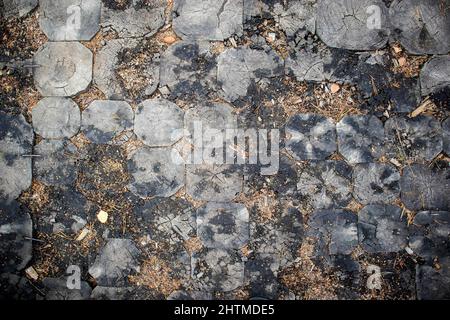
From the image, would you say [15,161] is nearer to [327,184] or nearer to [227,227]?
[227,227]

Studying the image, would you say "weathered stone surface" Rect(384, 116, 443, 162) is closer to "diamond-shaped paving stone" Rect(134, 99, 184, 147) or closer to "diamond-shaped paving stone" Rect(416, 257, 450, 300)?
"diamond-shaped paving stone" Rect(416, 257, 450, 300)

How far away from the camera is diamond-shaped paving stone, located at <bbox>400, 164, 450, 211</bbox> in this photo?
9.09 ft

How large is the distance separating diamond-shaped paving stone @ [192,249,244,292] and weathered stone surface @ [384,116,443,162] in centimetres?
151

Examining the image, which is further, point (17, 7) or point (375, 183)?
point (17, 7)

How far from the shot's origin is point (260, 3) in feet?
9.32

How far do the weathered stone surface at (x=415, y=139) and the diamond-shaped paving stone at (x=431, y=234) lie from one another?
18.1 inches

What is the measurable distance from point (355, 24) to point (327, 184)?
1307mm

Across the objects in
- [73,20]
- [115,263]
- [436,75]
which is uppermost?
A: [73,20]

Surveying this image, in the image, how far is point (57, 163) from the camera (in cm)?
285

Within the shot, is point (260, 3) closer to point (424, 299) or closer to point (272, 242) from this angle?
point (272, 242)

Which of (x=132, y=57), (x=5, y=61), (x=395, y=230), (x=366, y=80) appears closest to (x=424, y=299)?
(x=395, y=230)

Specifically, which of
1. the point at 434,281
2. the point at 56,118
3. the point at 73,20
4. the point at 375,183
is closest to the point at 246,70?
the point at 375,183

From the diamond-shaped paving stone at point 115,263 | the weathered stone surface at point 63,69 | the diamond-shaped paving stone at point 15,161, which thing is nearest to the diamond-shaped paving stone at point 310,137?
the diamond-shaped paving stone at point 115,263
